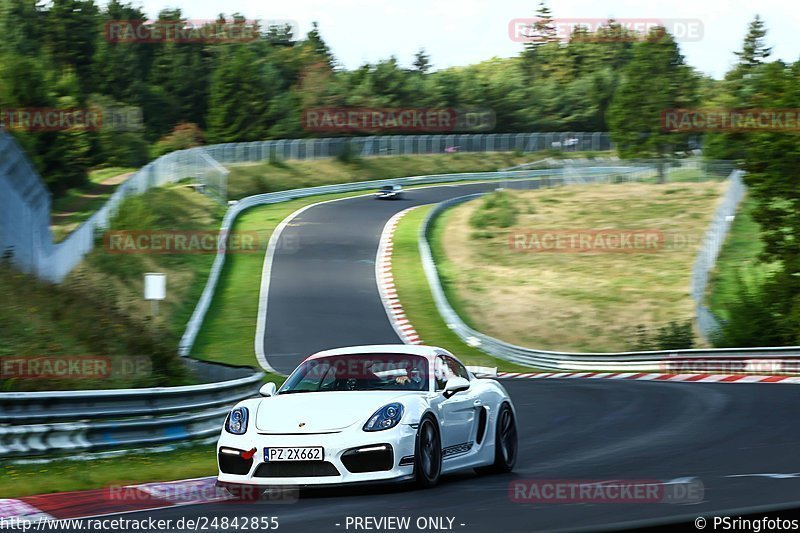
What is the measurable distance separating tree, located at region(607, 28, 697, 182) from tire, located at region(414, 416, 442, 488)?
71042mm

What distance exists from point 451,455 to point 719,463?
259 cm

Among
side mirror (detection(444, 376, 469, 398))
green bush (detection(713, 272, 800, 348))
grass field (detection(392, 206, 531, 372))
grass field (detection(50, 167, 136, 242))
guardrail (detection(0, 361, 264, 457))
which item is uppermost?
side mirror (detection(444, 376, 469, 398))

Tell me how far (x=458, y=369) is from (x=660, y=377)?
62.0 feet

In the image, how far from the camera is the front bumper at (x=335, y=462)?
888cm

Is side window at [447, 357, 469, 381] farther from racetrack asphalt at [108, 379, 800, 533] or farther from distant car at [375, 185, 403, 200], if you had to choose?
distant car at [375, 185, 403, 200]

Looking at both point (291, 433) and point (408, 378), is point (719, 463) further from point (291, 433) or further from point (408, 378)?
point (291, 433)

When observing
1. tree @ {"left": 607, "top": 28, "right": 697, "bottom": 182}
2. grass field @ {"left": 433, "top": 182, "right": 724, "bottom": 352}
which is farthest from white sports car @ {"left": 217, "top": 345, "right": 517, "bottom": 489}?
tree @ {"left": 607, "top": 28, "right": 697, "bottom": 182}

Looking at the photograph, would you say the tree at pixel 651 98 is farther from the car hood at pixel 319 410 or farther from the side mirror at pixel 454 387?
the car hood at pixel 319 410

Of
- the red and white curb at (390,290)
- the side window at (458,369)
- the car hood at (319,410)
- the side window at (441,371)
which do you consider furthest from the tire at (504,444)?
the red and white curb at (390,290)

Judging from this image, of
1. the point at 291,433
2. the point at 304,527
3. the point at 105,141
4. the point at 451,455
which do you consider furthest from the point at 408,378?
the point at 105,141

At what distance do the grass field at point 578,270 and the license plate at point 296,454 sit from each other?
→ 28.1 meters

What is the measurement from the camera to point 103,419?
498 inches

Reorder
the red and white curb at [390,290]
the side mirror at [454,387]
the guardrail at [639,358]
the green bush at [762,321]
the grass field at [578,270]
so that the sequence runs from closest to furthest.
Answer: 1. the side mirror at [454,387]
2. the guardrail at [639,358]
3. the green bush at [762,321]
4. the red and white curb at [390,290]
5. the grass field at [578,270]

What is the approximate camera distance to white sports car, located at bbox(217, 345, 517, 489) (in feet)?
29.3
